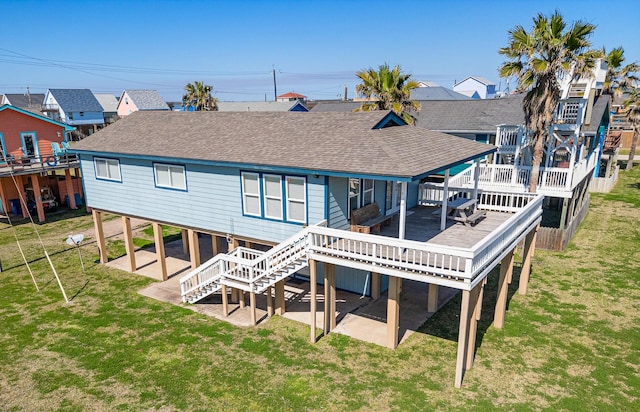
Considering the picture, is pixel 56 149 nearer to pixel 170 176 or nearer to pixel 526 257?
pixel 170 176

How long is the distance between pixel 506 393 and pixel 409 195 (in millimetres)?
8532

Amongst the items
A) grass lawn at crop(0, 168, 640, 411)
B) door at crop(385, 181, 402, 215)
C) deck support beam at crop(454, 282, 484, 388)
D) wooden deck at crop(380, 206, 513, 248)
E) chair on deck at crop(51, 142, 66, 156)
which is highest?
chair on deck at crop(51, 142, 66, 156)

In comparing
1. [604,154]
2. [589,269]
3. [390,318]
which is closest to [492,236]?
[390,318]

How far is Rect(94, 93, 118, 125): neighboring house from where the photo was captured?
7581 cm

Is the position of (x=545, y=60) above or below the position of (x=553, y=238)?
above

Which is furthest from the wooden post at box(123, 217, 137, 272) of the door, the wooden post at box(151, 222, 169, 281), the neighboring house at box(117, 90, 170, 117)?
the neighboring house at box(117, 90, 170, 117)

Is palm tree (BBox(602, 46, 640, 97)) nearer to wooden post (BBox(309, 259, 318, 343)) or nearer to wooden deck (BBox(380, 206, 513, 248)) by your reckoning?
wooden deck (BBox(380, 206, 513, 248))

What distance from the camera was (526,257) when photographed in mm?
16000

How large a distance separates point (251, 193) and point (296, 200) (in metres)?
1.92

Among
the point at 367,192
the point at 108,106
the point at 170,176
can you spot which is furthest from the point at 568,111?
the point at 108,106

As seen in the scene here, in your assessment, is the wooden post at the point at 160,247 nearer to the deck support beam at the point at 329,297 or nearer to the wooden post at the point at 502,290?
the deck support beam at the point at 329,297

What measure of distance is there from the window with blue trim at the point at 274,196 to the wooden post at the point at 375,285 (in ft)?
13.0

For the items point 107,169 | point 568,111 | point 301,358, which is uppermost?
point 568,111

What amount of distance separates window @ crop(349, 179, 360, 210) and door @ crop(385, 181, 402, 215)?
7.48 feet
